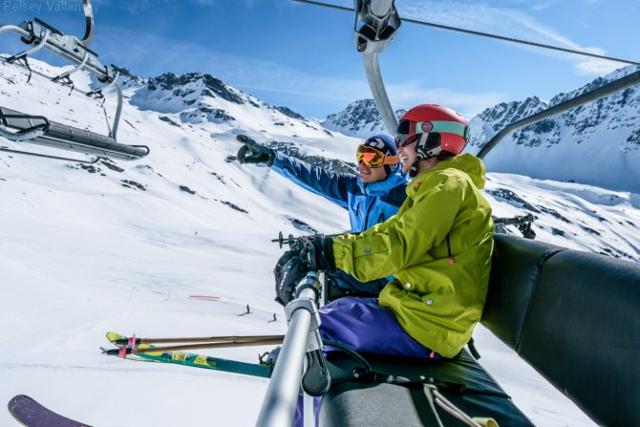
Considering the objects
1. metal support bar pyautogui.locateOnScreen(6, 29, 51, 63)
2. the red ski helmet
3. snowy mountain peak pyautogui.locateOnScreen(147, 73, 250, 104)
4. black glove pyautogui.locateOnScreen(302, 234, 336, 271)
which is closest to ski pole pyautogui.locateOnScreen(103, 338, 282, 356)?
black glove pyautogui.locateOnScreen(302, 234, 336, 271)

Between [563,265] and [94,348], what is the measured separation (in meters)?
5.52

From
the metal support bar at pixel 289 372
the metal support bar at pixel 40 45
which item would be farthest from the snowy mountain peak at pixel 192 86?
the metal support bar at pixel 289 372

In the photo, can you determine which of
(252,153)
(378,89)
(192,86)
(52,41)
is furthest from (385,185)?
(192,86)

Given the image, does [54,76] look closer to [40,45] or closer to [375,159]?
[40,45]

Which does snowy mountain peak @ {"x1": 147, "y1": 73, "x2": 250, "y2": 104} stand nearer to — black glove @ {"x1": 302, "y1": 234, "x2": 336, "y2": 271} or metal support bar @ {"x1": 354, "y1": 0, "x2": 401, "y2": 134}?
metal support bar @ {"x1": 354, "y1": 0, "x2": 401, "y2": 134}

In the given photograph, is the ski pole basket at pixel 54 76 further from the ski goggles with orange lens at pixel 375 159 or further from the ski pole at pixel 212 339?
the ski goggles with orange lens at pixel 375 159

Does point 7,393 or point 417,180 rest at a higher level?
point 417,180

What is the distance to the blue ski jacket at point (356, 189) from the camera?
395 cm

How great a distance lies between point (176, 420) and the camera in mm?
3438

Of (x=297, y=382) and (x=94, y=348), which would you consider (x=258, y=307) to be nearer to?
(x=94, y=348)

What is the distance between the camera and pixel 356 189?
16.2ft

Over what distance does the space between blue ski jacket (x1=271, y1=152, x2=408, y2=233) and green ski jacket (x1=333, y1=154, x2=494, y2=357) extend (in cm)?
167

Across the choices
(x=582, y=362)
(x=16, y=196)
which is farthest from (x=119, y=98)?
(x=16, y=196)

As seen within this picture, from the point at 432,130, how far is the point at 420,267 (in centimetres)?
95
